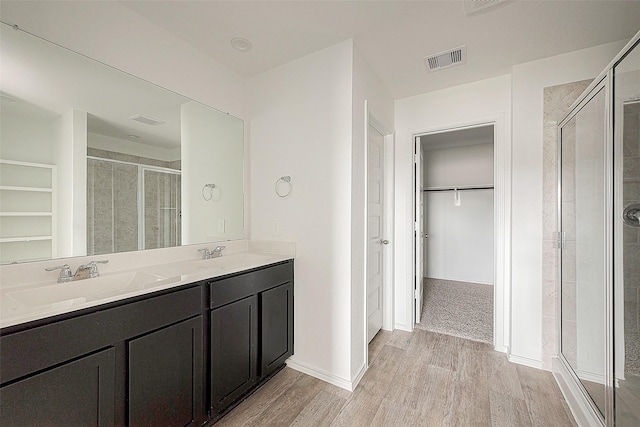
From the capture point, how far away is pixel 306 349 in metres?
2.15

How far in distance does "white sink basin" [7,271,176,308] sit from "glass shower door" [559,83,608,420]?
2.43 m

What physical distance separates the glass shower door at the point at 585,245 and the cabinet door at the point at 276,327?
196 centimetres

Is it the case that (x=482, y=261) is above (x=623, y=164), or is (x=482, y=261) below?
below

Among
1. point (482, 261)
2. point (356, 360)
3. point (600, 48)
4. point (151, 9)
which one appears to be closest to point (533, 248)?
point (600, 48)

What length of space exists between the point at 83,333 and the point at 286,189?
154cm

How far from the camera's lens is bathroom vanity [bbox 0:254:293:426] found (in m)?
0.93

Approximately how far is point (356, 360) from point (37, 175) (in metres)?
2.28

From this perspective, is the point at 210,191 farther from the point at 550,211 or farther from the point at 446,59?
the point at 550,211

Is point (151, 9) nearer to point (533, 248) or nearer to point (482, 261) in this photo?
point (533, 248)

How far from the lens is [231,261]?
7.14 feet

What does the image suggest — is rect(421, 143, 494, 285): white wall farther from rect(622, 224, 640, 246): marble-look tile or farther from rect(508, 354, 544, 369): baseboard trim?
rect(622, 224, 640, 246): marble-look tile

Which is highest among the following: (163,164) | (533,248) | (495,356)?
(163,164)

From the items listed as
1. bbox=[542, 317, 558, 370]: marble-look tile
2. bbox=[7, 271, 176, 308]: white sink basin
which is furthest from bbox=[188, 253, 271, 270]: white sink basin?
bbox=[542, 317, 558, 370]: marble-look tile

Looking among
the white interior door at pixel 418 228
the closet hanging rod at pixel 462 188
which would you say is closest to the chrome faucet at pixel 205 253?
the white interior door at pixel 418 228
